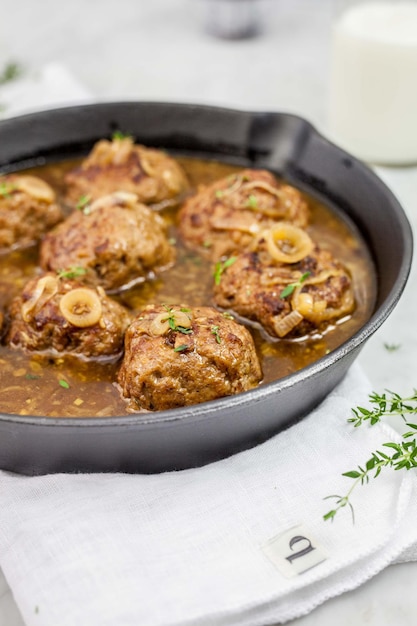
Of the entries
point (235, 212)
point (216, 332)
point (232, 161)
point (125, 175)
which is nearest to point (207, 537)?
point (216, 332)

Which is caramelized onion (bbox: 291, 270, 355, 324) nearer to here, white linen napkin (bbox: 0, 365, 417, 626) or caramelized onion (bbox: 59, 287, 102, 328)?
white linen napkin (bbox: 0, 365, 417, 626)

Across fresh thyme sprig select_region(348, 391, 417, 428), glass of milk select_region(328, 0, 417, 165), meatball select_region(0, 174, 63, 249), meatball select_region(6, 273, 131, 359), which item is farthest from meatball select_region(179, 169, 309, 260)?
glass of milk select_region(328, 0, 417, 165)

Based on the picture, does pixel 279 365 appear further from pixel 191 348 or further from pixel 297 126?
pixel 297 126

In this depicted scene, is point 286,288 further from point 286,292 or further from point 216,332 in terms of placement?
point 216,332

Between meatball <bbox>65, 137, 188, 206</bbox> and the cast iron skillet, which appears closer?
the cast iron skillet

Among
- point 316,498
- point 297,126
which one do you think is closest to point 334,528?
point 316,498

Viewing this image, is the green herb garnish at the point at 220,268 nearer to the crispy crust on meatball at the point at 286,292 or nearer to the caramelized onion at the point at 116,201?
the crispy crust on meatball at the point at 286,292
